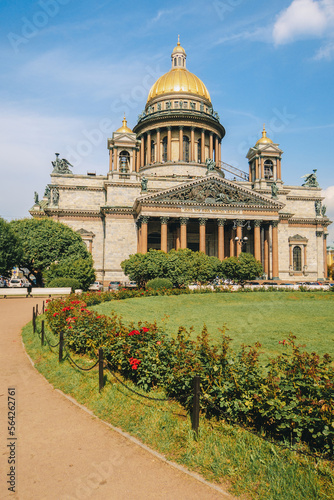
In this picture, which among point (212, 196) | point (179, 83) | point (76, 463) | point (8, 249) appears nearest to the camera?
point (76, 463)

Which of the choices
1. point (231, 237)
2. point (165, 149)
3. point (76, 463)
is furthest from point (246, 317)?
point (165, 149)

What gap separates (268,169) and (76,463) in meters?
61.1

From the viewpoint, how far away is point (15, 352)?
1330 centimetres

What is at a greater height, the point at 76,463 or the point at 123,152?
the point at 123,152

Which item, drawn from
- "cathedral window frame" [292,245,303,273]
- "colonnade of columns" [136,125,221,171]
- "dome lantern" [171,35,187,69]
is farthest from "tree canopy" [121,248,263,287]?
"dome lantern" [171,35,187,69]

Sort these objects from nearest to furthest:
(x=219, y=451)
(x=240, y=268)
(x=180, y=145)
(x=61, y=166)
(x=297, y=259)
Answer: (x=219, y=451) → (x=240, y=268) → (x=61, y=166) → (x=297, y=259) → (x=180, y=145)

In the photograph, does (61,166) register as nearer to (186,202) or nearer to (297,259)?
(186,202)

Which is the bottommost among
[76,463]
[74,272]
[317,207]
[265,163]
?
[76,463]

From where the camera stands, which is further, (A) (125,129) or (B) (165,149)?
(B) (165,149)

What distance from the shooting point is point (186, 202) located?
1912 inches

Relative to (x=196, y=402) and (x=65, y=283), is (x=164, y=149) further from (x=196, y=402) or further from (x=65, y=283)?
(x=196, y=402)

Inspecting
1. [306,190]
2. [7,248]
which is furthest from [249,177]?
[7,248]

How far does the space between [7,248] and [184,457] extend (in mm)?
36089

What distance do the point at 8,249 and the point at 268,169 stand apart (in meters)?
43.5
